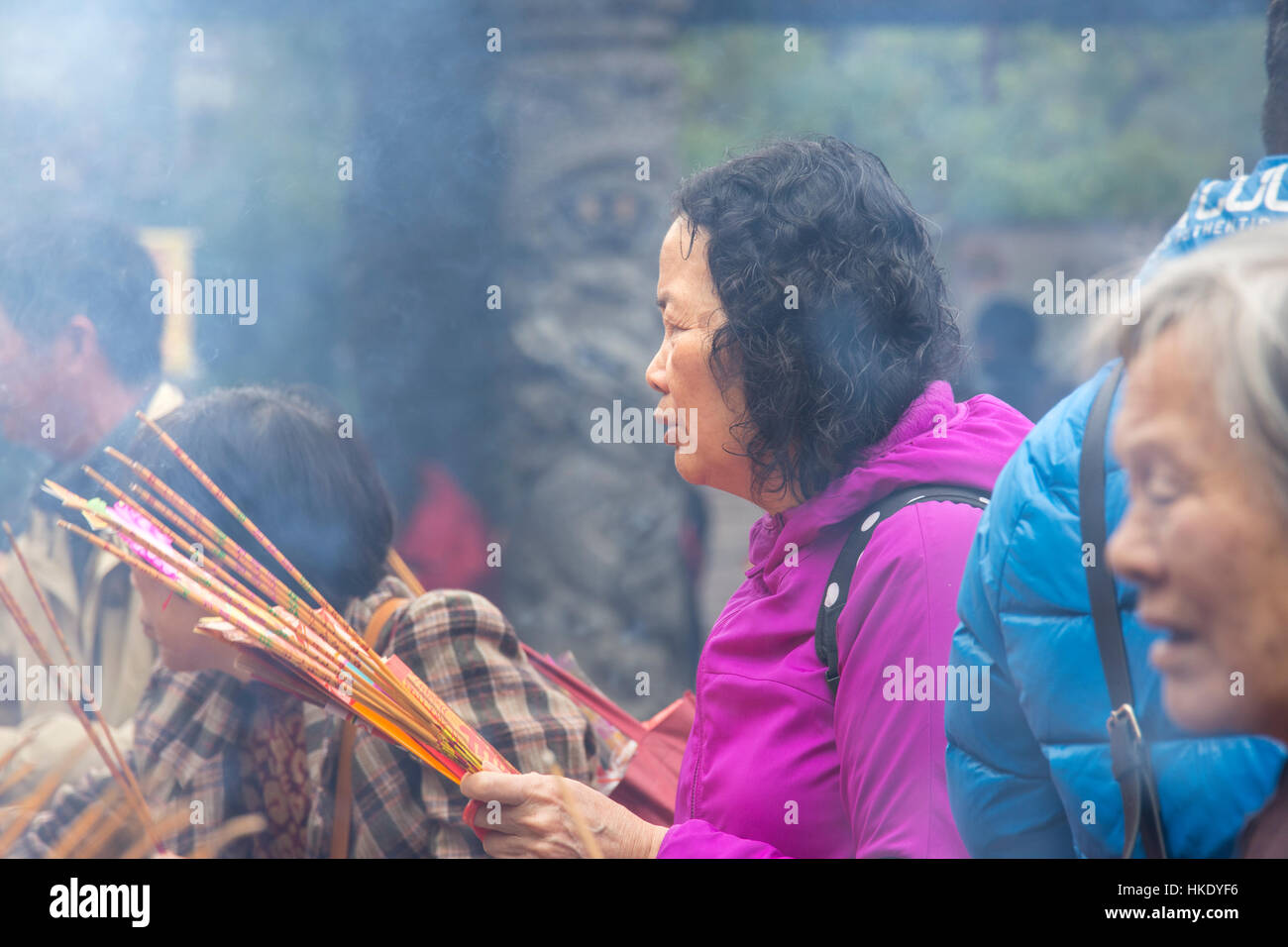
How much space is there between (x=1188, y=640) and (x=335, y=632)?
0.97m

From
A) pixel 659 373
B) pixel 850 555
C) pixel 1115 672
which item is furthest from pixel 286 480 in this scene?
pixel 1115 672

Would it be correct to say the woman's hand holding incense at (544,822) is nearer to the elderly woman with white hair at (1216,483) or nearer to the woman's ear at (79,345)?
the elderly woman with white hair at (1216,483)

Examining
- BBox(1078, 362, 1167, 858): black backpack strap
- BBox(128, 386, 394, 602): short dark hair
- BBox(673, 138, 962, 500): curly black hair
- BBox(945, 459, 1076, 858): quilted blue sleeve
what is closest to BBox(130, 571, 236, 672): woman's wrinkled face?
BBox(128, 386, 394, 602): short dark hair

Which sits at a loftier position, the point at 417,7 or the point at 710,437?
the point at 417,7

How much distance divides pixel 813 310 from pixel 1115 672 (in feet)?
1.97

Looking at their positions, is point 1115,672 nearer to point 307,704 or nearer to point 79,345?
point 307,704

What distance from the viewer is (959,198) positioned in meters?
6.08

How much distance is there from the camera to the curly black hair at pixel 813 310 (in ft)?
4.42

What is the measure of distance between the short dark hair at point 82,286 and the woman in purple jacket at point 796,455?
1.27 metres

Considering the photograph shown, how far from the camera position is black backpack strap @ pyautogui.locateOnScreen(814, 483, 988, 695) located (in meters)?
1.22

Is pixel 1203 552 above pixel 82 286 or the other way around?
the other way around

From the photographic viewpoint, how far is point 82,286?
2174 mm
